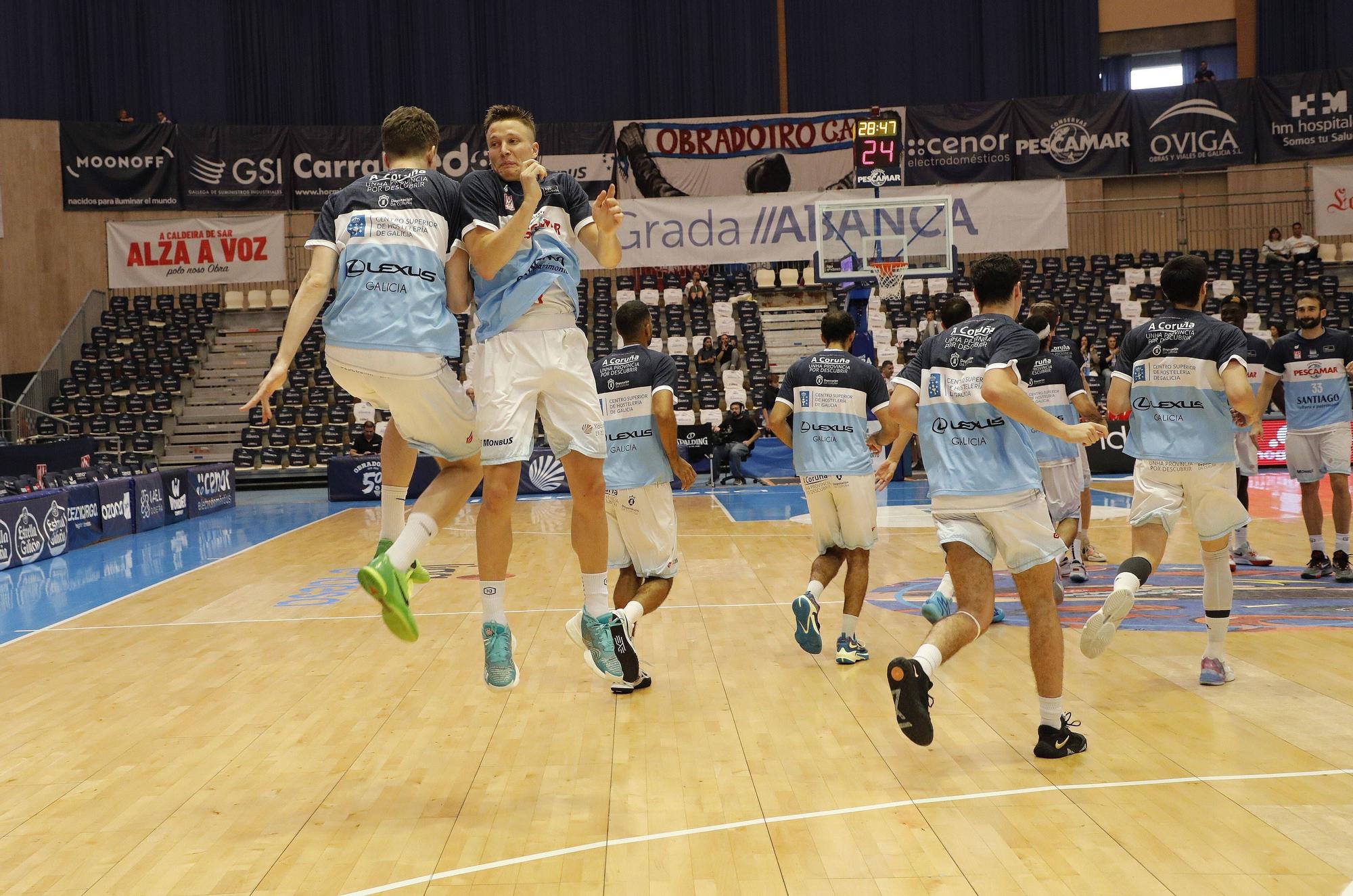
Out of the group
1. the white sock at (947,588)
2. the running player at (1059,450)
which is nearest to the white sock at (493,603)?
the white sock at (947,588)

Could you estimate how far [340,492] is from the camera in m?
17.8

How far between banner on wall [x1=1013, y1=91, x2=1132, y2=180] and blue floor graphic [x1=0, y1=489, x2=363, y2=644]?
49.3 feet

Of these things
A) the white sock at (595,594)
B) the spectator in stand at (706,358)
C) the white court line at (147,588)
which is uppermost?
the spectator in stand at (706,358)

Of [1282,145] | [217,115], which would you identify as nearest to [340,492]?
[217,115]

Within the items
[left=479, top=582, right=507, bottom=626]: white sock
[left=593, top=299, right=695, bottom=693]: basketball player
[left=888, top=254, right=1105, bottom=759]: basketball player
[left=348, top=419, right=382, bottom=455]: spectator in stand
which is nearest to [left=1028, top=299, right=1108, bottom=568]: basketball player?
[left=593, top=299, right=695, bottom=693]: basketball player

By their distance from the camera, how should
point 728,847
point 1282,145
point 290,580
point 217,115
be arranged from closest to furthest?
1. point 728,847
2. point 290,580
3. point 1282,145
4. point 217,115

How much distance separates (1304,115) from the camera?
887 inches

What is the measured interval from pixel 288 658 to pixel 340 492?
11613mm

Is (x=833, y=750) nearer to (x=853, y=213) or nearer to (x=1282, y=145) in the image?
(x=853, y=213)

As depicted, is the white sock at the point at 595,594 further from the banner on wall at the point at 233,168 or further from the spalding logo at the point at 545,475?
the banner on wall at the point at 233,168

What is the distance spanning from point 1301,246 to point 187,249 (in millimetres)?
22629

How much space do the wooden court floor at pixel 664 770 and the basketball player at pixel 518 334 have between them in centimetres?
74

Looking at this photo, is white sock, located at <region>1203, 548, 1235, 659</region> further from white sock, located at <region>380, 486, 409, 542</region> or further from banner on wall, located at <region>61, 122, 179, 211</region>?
banner on wall, located at <region>61, 122, 179, 211</region>

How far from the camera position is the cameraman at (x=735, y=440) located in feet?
60.2
